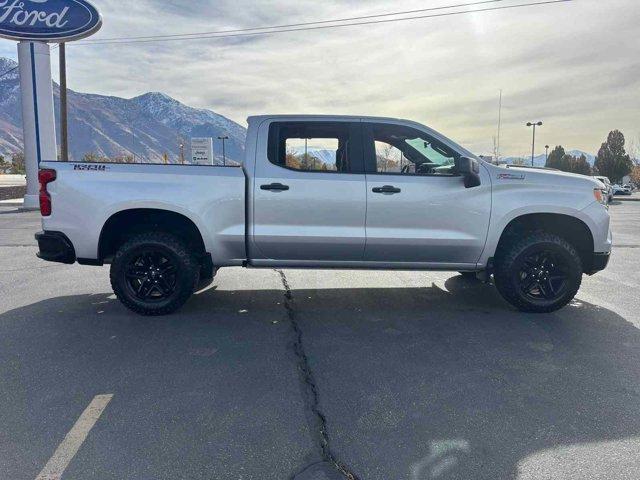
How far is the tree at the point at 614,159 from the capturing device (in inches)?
2227

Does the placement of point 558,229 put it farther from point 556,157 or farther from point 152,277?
point 556,157

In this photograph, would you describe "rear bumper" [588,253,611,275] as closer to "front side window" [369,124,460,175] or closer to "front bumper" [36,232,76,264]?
"front side window" [369,124,460,175]

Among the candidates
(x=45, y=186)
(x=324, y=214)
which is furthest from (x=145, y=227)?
(x=324, y=214)

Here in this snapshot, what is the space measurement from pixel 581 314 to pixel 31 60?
18148 mm

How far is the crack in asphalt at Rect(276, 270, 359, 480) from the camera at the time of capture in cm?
238

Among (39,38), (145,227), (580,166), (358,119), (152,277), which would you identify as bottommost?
(152,277)

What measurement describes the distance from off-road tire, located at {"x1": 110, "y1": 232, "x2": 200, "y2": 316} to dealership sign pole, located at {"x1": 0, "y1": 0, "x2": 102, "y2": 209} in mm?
14204

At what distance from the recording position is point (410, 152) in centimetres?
501

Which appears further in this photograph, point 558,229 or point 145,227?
point 558,229

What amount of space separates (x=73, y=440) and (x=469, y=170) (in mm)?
3890

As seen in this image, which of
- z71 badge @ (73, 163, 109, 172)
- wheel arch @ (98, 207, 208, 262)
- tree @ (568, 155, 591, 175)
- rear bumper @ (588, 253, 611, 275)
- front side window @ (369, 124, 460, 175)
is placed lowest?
rear bumper @ (588, 253, 611, 275)

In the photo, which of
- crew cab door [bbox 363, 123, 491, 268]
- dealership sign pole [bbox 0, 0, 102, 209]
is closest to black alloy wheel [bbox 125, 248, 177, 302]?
crew cab door [bbox 363, 123, 491, 268]

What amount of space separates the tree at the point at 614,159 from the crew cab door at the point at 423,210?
63.4m

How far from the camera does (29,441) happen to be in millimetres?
2562
